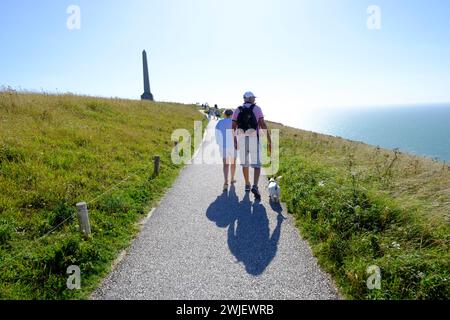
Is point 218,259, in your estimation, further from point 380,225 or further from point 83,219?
point 380,225

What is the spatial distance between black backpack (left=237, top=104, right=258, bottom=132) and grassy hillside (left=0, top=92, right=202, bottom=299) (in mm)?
3543

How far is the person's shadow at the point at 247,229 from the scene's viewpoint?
5105 millimetres

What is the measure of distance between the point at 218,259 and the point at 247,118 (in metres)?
3.98

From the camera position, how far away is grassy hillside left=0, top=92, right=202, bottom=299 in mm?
4566

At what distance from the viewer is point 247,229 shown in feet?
20.6

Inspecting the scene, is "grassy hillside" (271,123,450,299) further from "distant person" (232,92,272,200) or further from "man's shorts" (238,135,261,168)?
"distant person" (232,92,272,200)

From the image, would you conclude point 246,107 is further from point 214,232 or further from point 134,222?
point 134,222

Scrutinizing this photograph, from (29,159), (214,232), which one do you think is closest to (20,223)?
(29,159)

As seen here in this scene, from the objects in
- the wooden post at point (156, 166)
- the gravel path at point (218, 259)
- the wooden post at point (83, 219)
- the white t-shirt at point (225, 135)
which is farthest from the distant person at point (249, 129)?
the wooden post at point (83, 219)

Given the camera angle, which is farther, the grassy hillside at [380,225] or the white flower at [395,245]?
the white flower at [395,245]

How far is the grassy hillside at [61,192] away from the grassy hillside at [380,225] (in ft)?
13.4

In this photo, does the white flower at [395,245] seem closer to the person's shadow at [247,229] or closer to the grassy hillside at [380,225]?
the grassy hillside at [380,225]
